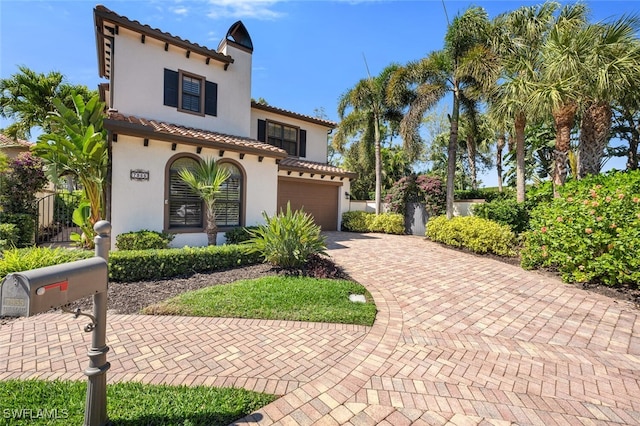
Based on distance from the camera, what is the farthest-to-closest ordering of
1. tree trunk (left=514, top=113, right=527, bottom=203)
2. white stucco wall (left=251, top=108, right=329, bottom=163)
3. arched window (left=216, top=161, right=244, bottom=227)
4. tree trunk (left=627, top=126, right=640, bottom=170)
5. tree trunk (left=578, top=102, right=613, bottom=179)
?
1. tree trunk (left=627, top=126, right=640, bottom=170)
2. white stucco wall (left=251, top=108, right=329, bottom=163)
3. tree trunk (left=514, top=113, right=527, bottom=203)
4. tree trunk (left=578, top=102, right=613, bottom=179)
5. arched window (left=216, top=161, right=244, bottom=227)

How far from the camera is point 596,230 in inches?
254

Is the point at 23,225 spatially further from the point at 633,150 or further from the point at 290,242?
the point at 633,150

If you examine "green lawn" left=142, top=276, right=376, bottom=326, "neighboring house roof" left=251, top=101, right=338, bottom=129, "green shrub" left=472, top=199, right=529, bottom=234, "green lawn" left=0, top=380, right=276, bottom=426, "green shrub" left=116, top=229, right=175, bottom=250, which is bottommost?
"green lawn" left=0, top=380, right=276, bottom=426

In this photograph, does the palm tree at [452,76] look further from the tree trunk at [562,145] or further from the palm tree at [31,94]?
the palm tree at [31,94]

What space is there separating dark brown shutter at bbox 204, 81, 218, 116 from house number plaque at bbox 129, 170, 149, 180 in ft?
12.6

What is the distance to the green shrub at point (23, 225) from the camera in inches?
357

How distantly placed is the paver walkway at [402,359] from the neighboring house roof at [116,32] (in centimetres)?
915

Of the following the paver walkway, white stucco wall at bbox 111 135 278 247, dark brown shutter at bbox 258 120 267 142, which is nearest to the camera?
the paver walkway

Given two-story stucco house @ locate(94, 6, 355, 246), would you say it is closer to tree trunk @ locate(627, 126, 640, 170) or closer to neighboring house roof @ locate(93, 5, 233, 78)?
neighboring house roof @ locate(93, 5, 233, 78)

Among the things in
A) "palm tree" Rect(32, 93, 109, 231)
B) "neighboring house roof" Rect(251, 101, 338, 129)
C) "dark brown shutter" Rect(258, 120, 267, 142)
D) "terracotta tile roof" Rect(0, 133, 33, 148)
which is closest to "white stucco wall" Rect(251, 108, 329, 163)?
"neighboring house roof" Rect(251, 101, 338, 129)

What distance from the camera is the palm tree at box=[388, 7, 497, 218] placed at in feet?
40.8

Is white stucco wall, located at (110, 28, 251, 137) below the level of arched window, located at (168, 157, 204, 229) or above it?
above

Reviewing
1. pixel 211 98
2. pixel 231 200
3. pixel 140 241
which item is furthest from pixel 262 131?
pixel 140 241

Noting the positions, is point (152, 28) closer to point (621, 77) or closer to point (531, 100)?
point (531, 100)
